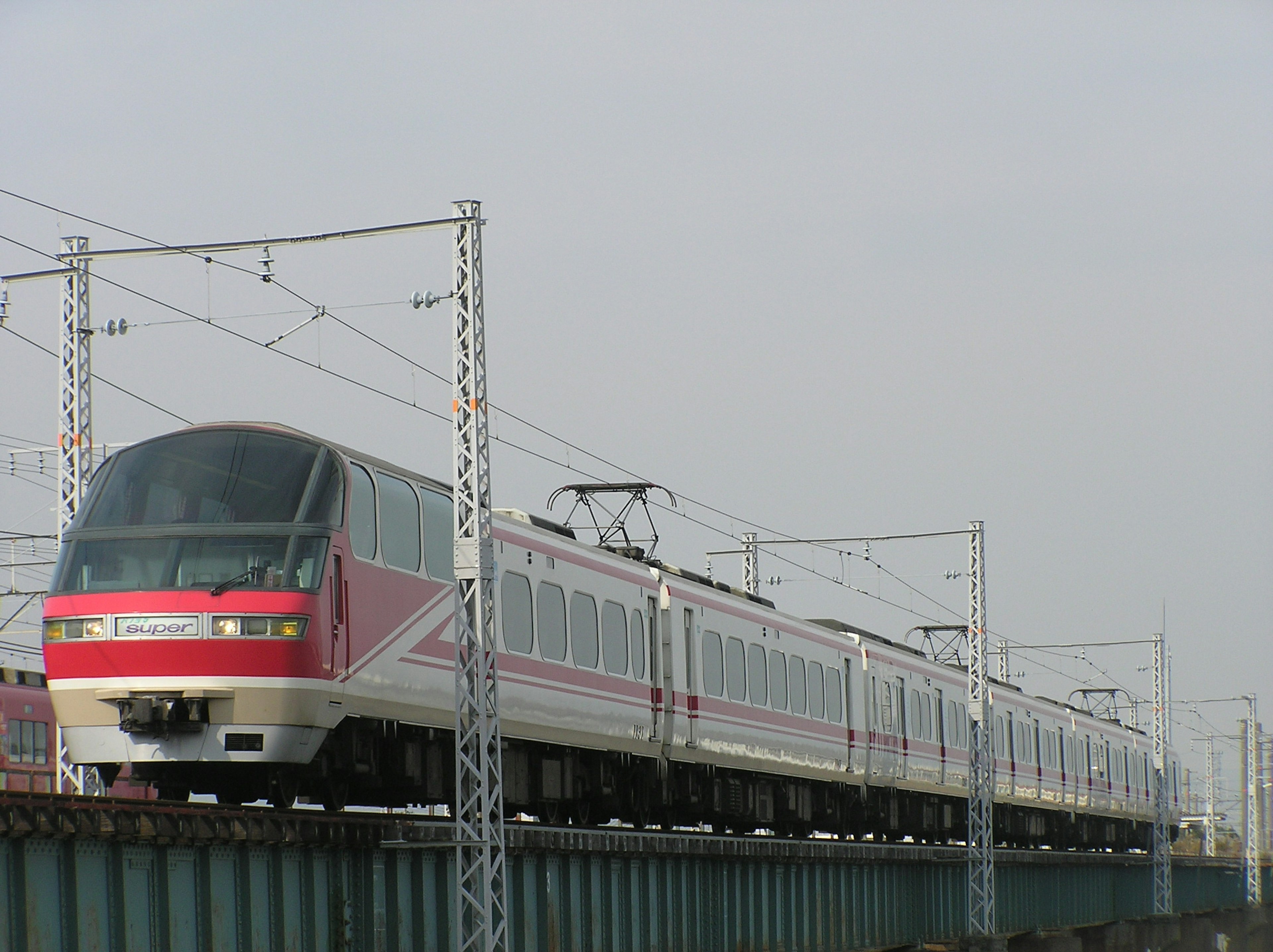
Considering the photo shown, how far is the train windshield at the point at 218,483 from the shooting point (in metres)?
17.0

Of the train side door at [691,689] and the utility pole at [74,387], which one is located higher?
the utility pole at [74,387]

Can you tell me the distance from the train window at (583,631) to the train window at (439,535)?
10.1 ft

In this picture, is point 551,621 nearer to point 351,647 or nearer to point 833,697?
point 351,647

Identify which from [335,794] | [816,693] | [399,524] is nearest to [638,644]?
[399,524]

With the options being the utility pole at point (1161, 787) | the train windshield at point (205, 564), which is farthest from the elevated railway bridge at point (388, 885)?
the utility pole at point (1161, 787)

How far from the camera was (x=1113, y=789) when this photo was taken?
60375mm

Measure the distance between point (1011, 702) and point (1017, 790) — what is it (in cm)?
226

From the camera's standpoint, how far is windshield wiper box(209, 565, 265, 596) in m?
16.4

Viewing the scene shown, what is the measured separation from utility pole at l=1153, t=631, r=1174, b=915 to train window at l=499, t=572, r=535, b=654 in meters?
38.1

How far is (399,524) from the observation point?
18703 mm

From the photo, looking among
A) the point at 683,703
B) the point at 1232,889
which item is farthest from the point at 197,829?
the point at 1232,889

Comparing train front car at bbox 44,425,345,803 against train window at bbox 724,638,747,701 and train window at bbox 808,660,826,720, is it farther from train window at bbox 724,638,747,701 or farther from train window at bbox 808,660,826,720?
train window at bbox 808,660,826,720

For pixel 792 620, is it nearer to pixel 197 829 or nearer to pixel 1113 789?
pixel 197 829

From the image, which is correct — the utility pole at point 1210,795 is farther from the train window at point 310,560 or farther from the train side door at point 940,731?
the train window at point 310,560
